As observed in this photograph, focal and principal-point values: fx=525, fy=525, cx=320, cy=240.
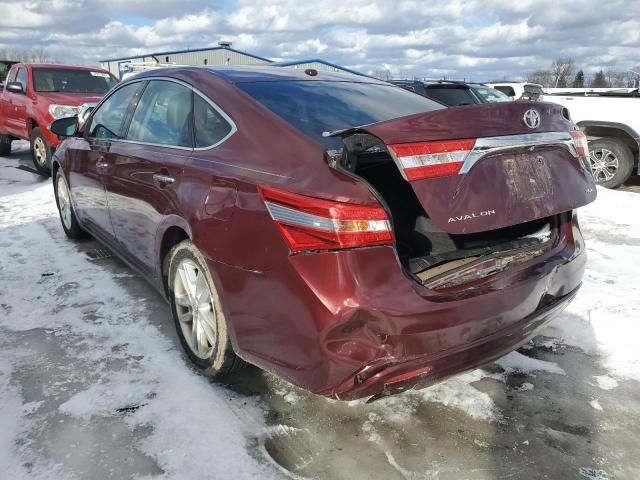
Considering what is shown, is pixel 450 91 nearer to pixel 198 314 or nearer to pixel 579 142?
pixel 579 142

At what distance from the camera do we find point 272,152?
224 centimetres

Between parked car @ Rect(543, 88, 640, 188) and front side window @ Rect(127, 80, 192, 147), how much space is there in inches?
264

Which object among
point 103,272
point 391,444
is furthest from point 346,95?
point 103,272

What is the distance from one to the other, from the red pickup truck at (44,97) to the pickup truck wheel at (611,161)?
8368 mm

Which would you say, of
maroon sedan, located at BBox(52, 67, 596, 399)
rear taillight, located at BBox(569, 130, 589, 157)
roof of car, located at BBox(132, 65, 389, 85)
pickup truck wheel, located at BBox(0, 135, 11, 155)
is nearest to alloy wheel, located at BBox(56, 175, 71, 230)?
roof of car, located at BBox(132, 65, 389, 85)

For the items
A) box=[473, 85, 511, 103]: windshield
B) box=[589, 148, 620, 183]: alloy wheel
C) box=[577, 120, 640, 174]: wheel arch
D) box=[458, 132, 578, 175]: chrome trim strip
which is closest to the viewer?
box=[458, 132, 578, 175]: chrome trim strip

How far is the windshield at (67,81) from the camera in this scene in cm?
942

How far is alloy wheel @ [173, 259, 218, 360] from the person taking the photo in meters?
2.70

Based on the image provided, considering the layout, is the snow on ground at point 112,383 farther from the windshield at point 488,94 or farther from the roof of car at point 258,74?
the windshield at point 488,94

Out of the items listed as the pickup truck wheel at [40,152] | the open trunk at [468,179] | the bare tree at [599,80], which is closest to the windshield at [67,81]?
the pickup truck wheel at [40,152]

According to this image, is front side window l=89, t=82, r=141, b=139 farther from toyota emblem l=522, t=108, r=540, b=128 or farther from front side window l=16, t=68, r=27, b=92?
front side window l=16, t=68, r=27, b=92

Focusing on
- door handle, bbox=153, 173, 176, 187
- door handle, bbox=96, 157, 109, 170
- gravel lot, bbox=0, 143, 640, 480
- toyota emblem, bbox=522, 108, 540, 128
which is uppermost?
toyota emblem, bbox=522, 108, 540, 128

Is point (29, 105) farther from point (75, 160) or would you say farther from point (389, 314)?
point (389, 314)

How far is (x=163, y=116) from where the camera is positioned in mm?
3191
